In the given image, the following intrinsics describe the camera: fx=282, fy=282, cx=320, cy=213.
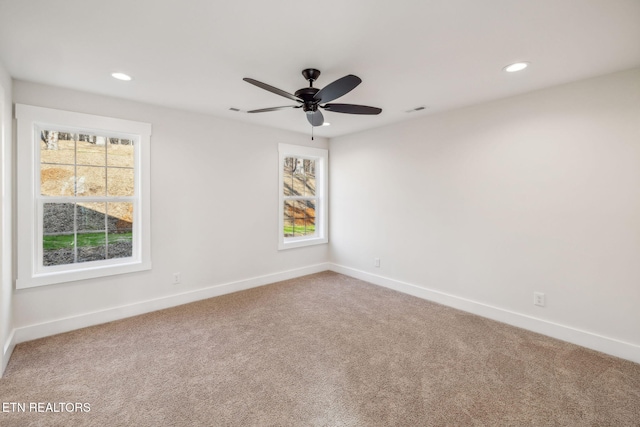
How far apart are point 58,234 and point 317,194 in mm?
3553

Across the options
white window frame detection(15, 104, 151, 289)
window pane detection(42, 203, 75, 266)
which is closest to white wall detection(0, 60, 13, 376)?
white window frame detection(15, 104, 151, 289)

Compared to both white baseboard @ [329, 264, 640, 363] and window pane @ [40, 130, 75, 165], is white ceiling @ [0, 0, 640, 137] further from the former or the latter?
white baseboard @ [329, 264, 640, 363]

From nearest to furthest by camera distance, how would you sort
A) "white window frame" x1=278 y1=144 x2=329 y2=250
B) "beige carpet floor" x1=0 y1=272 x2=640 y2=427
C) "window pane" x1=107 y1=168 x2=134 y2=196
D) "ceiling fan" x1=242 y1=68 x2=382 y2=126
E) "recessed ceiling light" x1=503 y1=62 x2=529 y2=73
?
1. "beige carpet floor" x1=0 y1=272 x2=640 y2=427
2. "ceiling fan" x1=242 y1=68 x2=382 y2=126
3. "recessed ceiling light" x1=503 y1=62 x2=529 y2=73
4. "window pane" x1=107 y1=168 x2=134 y2=196
5. "white window frame" x1=278 y1=144 x2=329 y2=250

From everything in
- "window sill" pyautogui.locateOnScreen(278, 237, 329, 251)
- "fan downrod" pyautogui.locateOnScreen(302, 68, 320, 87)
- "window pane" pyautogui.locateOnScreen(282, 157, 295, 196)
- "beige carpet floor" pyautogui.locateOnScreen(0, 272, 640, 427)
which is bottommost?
"beige carpet floor" pyautogui.locateOnScreen(0, 272, 640, 427)

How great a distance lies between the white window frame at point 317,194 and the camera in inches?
177

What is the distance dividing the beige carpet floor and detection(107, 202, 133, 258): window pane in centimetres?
79

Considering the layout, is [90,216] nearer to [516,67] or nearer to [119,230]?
[119,230]

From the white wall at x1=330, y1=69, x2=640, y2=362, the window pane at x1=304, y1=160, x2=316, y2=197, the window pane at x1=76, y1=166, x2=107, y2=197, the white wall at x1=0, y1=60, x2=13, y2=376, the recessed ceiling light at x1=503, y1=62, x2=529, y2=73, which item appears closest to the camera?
the white wall at x1=0, y1=60, x2=13, y2=376

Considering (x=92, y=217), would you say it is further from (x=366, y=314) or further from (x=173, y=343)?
(x=366, y=314)

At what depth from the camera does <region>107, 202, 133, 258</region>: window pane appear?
3221mm

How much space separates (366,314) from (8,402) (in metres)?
2.96

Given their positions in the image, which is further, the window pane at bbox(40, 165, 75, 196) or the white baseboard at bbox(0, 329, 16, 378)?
the window pane at bbox(40, 165, 75, 196)

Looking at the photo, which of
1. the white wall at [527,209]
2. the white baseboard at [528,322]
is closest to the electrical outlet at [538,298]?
A: the white wall at [527,209]

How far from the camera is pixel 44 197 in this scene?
9.20 feet
